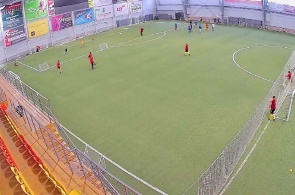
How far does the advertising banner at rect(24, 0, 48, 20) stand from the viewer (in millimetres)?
41406

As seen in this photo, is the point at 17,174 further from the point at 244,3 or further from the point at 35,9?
the point at 244,3

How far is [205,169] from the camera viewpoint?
1680 centimetres

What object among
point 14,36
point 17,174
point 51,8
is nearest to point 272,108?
point 17,174

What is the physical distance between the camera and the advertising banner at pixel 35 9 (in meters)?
41.4

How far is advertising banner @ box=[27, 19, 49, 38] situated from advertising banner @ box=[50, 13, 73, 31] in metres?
1.12

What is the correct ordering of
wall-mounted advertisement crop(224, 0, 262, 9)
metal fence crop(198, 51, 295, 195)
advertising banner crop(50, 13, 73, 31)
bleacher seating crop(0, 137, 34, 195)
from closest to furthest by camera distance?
bleacher seating crop(0, 137, 34, 195), metal fence crop(198, 51, 295, 195), advertising banner crop(50, 13, 73, 31), wall-mounted advertisement crop(224, 0, 262, 9)

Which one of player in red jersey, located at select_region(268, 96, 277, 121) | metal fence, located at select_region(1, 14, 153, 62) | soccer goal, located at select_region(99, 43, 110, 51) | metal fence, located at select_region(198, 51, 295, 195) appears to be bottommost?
metal fence, located at select_region(198, 51, 295, 195)

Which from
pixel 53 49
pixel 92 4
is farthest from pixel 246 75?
pixel 92 4

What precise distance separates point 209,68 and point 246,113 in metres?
9.79

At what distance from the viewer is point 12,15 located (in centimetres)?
3953

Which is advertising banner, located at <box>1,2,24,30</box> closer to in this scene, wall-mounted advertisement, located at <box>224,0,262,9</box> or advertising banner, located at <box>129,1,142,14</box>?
advertising banner, located at <box>129,1,142,14</box>

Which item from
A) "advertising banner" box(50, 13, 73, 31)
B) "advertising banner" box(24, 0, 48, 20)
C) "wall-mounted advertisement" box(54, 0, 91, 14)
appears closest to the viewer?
"advertising banner" box(24, 0, 48, 20)

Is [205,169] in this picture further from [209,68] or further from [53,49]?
[53,49]

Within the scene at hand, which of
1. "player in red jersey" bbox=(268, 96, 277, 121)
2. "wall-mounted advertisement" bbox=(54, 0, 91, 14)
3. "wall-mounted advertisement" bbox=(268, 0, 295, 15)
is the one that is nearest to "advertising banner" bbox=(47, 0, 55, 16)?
"wall-mounted advertisement" bbox=(54, 0, 91, 14)
